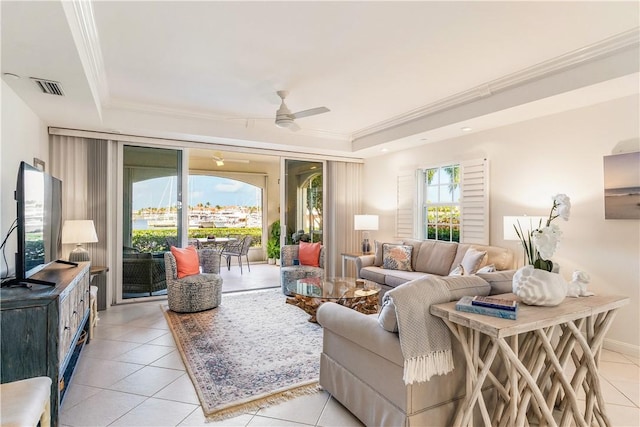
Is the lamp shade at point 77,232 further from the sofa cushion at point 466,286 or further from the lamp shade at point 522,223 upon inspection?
the lamp shade at point 522,223

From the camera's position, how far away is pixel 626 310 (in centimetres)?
326

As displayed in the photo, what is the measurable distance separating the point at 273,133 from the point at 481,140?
298 cm

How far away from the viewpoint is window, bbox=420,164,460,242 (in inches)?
201

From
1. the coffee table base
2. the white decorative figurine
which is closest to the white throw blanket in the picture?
the white decorative figurine

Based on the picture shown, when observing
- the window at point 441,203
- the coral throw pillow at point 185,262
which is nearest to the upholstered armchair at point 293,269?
the coral throw pillow at point 185,262

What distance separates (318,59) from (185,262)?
3077mm

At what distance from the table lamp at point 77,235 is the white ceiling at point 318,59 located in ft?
4.00

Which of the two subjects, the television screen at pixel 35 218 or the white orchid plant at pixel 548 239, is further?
the television screen at pixel 35 218

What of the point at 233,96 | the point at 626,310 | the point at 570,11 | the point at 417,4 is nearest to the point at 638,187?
the point at 626,310

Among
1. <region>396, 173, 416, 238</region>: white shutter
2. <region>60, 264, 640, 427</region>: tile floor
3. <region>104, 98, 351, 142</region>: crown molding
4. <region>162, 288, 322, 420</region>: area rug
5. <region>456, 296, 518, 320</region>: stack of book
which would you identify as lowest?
<region>60, 264, 640, 427</region>: tile floor

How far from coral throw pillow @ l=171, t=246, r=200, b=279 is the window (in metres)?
3.53

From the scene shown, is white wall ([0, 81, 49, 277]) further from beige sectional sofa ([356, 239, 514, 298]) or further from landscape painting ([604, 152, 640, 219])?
landscape painting ([604, 152, 640, 219])

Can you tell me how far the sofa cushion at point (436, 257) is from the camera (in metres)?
4.64

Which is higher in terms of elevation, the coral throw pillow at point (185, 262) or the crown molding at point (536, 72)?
the crown molding at point (536, 72)
